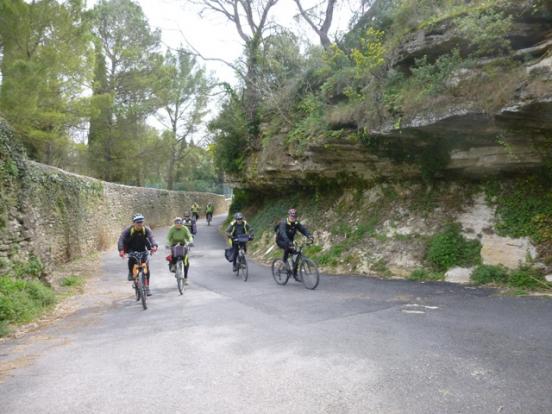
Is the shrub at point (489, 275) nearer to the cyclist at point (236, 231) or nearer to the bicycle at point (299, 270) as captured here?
the bicycle at point (299, 270)

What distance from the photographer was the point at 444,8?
11.9 metres

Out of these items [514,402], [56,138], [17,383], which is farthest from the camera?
[56,138]

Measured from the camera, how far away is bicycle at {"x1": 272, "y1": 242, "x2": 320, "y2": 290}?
32.7 ft

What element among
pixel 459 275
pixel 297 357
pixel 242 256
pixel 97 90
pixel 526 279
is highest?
pixel 97 90

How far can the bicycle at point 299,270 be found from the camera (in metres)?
9.97

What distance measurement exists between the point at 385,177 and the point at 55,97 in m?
15.8

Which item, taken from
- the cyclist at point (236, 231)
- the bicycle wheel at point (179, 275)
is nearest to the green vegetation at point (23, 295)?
the bicycle wheel at point (179, 275)

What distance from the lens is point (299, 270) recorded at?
10.4 metres

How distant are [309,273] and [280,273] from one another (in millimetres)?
1030

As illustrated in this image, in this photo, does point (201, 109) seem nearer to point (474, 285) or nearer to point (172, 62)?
point (172, 62)

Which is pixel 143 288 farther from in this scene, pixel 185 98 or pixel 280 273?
pixel 185 98

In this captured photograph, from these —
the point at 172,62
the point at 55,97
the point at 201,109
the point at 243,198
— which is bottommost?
the point at 243,198

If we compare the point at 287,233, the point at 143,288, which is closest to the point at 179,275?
the point at 143,288

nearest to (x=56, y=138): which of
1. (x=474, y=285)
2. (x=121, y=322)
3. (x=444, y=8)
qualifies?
(x=121, y=322)
